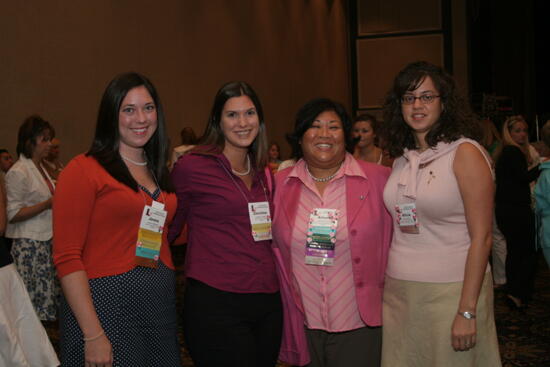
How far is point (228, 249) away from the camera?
2.27 m

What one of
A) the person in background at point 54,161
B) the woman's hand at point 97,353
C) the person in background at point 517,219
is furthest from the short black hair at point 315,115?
the person in background at point 54,161

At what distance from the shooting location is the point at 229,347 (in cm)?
221

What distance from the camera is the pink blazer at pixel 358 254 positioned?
7.73ft

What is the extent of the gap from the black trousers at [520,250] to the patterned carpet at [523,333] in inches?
7.8

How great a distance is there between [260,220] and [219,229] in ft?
0.57

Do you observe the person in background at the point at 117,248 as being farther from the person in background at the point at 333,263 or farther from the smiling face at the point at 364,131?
the smiling face at the point at 364,131

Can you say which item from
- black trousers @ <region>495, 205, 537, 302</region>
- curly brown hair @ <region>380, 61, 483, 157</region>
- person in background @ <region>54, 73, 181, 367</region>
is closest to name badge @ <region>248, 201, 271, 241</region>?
person in background @ <region>54, 73, 181, 367</region>

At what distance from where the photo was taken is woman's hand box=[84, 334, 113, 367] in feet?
6.03

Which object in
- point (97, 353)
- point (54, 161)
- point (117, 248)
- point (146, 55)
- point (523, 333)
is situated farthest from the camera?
point (146, 55)

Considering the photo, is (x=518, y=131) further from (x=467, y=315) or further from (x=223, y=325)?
(x=223, y=325)

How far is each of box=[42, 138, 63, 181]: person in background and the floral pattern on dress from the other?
0.63 m

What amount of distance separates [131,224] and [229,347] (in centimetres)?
64

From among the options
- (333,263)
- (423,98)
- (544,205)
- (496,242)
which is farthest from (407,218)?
(496,242)

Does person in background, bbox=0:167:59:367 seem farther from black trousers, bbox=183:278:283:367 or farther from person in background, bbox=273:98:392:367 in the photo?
person in background, bbox=273:98:392:367
